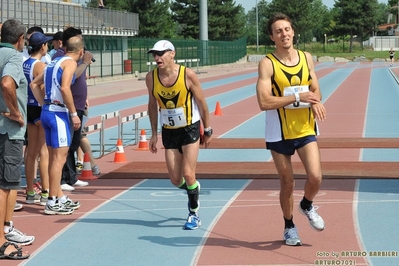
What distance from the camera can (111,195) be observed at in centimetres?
1075

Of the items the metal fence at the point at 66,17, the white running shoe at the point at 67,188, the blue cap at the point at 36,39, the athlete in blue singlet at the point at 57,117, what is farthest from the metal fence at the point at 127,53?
the athlete in blue singlet at the point at 57,117

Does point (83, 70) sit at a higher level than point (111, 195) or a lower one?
higher

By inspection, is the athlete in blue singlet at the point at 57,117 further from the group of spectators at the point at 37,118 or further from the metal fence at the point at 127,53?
the metal fence at the point at 127,53

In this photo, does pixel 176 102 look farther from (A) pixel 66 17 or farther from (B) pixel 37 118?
(A) pixel 66 17

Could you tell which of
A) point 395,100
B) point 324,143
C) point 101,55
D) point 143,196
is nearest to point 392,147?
point 324,143

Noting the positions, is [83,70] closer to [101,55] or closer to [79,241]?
[79,241]

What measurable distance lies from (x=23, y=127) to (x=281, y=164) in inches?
91.6

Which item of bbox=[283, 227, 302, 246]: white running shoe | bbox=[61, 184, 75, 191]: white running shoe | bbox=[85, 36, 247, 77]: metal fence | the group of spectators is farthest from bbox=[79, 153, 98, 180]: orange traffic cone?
bbox=[85, 36, 247, 77]: metal fence

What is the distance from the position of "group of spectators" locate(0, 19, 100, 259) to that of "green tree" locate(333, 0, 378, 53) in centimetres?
11477

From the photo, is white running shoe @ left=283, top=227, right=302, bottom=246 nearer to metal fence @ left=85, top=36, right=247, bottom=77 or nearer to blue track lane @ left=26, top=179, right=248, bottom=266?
blue track lane @ left=26, top=179, right=248, bottom=266

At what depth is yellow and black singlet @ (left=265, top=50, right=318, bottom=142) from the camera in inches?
290

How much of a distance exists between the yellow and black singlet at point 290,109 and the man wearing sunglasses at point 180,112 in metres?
1.18

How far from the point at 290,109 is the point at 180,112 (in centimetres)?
144

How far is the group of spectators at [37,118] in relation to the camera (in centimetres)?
746
